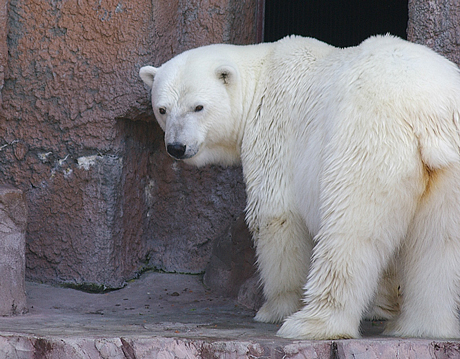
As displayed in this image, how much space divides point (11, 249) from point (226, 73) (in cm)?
146

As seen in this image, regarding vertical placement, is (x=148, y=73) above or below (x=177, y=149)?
above

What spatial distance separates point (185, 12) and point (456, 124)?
2.44 m

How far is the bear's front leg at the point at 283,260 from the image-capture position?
3512mm

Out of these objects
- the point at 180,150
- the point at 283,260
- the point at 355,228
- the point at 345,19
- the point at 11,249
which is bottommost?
the point at 11,249

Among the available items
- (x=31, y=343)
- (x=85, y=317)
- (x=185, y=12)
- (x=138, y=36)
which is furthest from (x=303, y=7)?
(x=31, y=343)

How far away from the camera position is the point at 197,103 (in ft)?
12.1

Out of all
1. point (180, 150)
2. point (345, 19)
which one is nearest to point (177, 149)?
point (180, 150)

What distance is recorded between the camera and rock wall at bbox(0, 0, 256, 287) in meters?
4.52

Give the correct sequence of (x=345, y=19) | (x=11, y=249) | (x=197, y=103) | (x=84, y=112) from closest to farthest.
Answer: (x=197, y=103) < (x=11, y=249) < (x=84, y=112) < (x=345, y=19)

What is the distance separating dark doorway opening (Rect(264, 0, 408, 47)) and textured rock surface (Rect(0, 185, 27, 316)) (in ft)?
10.7

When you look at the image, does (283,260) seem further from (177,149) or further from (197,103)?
(197,103)

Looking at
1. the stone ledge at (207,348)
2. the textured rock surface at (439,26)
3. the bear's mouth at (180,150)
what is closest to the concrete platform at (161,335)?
the stone ledge at (207,348)

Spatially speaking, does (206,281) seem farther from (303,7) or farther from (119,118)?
(303,7)

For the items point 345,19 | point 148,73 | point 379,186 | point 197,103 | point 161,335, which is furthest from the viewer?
point 345,19
